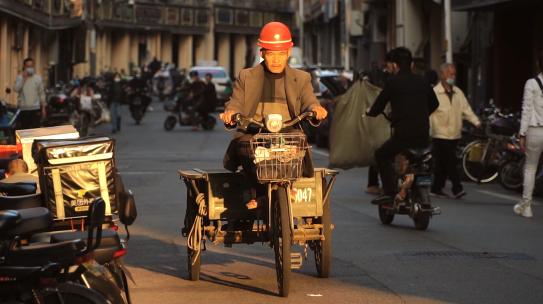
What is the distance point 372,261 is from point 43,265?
18.3 feet

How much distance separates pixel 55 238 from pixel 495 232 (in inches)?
309

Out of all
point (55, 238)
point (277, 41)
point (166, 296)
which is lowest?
point (166, 296)

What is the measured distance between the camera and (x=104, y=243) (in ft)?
20.9

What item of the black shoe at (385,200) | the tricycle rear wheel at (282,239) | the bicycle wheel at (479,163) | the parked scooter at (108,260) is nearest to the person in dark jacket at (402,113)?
the black shoe at (385,200)

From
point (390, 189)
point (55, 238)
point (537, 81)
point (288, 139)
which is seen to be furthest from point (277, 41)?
point (537, 81)

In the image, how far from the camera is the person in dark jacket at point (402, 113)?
544 inches

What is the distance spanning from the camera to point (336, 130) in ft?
56.6

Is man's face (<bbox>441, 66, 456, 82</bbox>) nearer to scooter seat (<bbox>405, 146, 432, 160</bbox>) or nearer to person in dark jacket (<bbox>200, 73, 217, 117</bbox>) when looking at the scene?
scooter seat (<bbox>405, 146, 432, 160</bbox>)

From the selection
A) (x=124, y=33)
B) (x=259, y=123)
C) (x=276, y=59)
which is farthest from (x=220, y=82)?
(x=259, y=123)

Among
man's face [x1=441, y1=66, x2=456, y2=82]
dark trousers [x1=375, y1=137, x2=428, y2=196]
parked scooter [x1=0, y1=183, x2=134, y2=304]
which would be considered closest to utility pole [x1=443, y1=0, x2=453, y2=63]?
man's face [x1=441, y1=66, x2=456, y2=82]

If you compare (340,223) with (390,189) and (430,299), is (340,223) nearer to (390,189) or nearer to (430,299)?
(390,189)

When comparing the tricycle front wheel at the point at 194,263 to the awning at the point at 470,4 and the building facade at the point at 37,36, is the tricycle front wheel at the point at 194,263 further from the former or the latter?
the building facade at the point at 37,36

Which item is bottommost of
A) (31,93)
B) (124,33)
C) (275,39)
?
(31,93)

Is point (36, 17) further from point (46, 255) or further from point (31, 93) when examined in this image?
point (46, 255)
